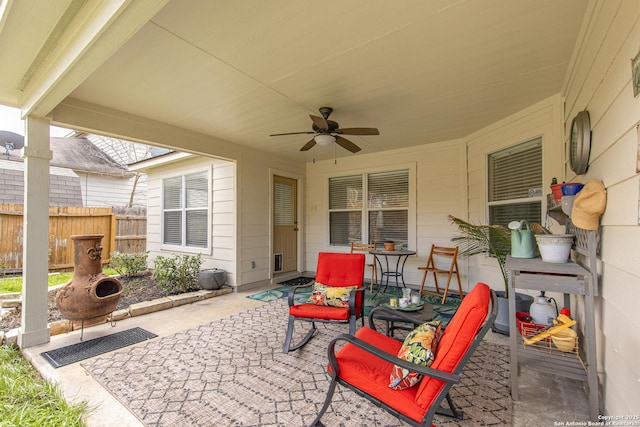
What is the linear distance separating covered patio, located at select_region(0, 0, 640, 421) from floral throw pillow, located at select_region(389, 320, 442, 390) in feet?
2.79

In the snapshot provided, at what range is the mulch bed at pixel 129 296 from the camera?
3.47 meters

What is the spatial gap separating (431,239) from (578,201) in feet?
11.0

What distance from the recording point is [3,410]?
5.96 ft

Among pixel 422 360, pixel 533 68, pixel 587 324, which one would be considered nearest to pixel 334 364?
pixel 422 360

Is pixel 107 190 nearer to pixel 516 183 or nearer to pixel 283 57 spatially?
pixel 283 57

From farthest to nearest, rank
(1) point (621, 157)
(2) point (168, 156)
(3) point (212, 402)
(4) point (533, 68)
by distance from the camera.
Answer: (2) point (168, 156) → (4) point (533, 68) → (3) point (212, 402) → (1) point (621, 157)

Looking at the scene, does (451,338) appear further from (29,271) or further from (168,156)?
(168,156)

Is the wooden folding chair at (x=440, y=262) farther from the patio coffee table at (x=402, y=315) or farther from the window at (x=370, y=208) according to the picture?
the patio coffee table at (x=402, y=315)

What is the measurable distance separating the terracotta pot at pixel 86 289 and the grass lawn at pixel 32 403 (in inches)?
22.6

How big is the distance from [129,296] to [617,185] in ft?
18.4

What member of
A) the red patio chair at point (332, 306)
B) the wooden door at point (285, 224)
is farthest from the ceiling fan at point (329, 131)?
the wooden door at point (285, 224)

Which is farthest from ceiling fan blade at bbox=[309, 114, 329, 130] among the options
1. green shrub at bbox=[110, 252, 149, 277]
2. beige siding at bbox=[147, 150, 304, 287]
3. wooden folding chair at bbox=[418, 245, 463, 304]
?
green shrub at bbox=[110, 252, 149, 277]

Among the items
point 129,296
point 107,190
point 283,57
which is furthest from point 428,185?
point 107,190

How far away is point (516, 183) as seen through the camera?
3760mm
